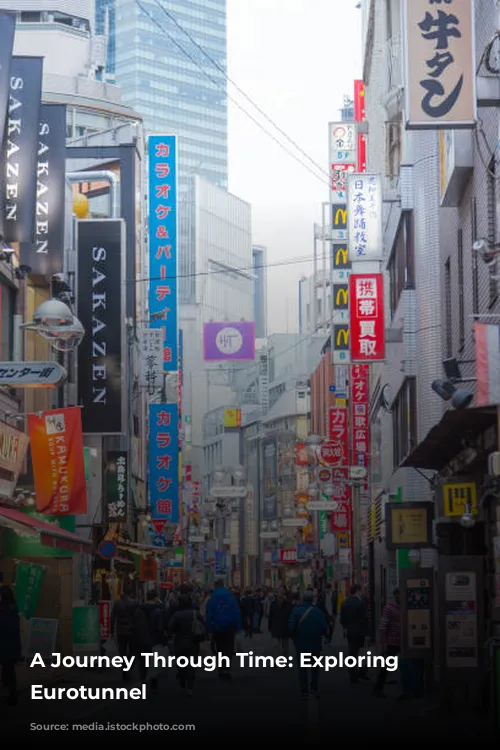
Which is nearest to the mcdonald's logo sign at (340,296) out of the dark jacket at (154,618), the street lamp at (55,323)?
the dark jacket at (154,618)

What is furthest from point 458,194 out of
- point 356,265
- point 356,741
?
point 356,265

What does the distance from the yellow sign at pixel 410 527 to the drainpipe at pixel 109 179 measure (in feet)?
84.9

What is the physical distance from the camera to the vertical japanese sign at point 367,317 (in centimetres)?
3578

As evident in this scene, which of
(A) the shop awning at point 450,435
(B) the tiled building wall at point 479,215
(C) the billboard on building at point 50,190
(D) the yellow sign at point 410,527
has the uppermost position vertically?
(C) the billboard on building at point 50,190

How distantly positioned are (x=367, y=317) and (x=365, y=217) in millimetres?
2588

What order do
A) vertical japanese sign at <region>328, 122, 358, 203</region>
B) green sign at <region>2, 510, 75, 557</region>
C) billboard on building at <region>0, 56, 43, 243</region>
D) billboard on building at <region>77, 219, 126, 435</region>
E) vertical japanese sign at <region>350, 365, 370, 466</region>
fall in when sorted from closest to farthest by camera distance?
billboard on building at <region>0, 56, 43, 243</region> → green sign at <region>2, 510, 75, 557</region> → billboard on building at <region>77, 219, 126, 435</region> → vertical japanese sign at <region>328, 122, 358, 203</region> → vertical japanese sign at <region>350, 365, 370, 466</region>

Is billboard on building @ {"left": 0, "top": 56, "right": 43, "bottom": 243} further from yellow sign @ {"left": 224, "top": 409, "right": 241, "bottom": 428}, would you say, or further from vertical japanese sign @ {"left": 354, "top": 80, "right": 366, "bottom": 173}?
yellow sign @ {"left": 224, "top": 409, "right": 241, "bottom": 428}

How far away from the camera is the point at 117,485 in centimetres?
4628

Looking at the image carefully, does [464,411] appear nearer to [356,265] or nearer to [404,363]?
[404,363]

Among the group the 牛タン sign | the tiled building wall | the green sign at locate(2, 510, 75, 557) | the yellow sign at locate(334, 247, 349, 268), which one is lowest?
the green sign at locate(2, 510, 75, 557)

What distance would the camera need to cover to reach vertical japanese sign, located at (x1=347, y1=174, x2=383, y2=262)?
3616 centimetres

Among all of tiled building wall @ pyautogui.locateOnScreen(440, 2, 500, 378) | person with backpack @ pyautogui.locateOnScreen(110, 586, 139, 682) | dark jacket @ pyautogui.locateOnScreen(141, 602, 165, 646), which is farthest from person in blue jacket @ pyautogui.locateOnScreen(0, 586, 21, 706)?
tiled building wall @ pyautogui.locateOnScreen(440, 2, 500, 378)

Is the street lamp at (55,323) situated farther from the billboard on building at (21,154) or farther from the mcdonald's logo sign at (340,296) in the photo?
the mcdonald's logo sign at (340,296)

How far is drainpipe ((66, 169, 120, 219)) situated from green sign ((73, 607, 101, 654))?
24.0m
